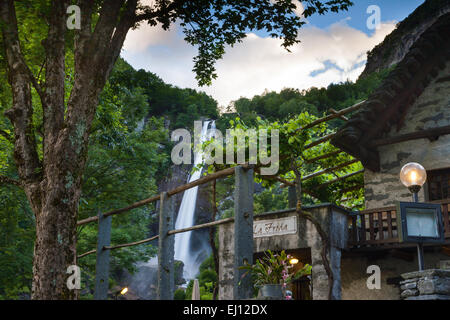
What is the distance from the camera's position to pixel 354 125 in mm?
11406

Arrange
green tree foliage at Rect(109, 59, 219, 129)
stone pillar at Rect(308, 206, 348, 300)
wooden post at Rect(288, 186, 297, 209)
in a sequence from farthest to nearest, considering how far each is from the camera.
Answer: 1. green tree foliage at Rect(109, 59, 219, 129)
2. wooden post at Rect(288, 186, 297, 209)
3. stone pillar at Rect(308, 206, 348, 300)

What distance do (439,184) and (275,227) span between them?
3.92 metres

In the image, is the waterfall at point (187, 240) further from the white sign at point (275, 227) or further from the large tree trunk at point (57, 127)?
the large tree trunk at point (57, 127)

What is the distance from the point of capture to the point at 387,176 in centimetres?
1170

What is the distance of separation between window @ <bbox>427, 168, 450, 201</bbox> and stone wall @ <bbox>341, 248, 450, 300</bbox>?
1.33m

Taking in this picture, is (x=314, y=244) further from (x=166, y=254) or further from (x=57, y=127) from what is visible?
(x=57, y=127)

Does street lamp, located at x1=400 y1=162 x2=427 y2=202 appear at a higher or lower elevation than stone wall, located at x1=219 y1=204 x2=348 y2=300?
higher

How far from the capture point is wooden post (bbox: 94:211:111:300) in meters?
7.98

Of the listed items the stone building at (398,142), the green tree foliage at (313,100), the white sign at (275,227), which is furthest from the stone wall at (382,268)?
the green tree foliage at (313,100)

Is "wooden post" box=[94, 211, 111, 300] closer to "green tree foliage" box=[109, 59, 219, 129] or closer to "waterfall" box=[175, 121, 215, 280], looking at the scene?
"waterfall" box=[175, 121, 215, 280]

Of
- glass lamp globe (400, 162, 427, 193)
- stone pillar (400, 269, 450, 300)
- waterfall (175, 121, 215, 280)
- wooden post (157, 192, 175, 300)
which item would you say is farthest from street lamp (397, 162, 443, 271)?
waterfall (175, 121, 215, 280)

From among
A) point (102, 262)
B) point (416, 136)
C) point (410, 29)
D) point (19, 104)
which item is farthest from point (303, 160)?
point (410, 29)

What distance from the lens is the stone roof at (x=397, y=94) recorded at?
11.5 meters
